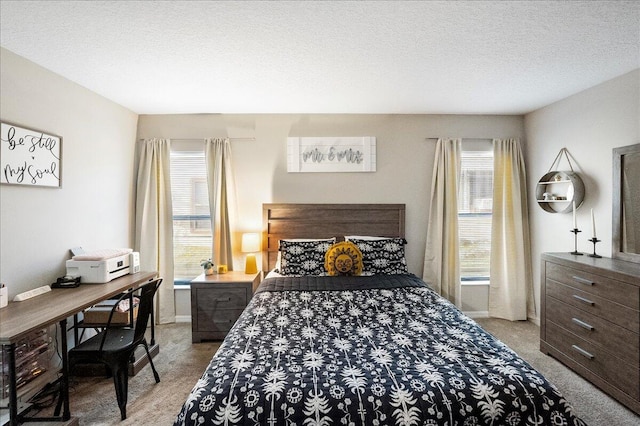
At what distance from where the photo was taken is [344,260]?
3.28m

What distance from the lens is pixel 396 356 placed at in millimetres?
1715

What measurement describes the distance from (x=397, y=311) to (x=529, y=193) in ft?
8.67

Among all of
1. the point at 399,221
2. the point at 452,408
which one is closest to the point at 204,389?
the point at 452,408

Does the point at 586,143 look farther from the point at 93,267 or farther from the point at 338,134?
the point at 93,267

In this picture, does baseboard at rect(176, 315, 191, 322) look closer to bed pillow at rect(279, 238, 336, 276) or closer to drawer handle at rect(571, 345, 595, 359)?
bed pillow at rect(279, 238, 336, 276)

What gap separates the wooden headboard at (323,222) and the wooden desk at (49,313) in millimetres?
1535

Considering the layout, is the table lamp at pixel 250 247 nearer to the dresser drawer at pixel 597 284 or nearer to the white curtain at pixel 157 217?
the white curtain at pixel 157 217

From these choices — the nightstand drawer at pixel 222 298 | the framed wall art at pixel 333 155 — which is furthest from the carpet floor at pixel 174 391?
→ the framed wall art at pixel 333 155

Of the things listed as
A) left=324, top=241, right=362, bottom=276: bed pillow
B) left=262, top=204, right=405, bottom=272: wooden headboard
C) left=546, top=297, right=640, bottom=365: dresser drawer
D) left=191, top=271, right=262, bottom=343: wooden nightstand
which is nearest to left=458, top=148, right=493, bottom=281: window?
left=262, top=204, right=405, bottom=272: wooden headboard

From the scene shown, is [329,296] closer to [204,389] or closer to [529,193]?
[204,389]

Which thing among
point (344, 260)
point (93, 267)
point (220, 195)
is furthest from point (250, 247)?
point (93, 267)

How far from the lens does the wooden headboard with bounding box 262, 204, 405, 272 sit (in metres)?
3.84

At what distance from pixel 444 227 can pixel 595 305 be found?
159 centimetres

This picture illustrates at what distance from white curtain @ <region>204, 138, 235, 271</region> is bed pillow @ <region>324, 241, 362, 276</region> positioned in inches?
50.5
